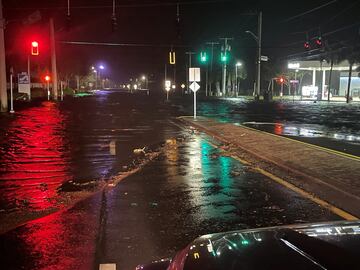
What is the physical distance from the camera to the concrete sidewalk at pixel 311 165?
866 centimetres

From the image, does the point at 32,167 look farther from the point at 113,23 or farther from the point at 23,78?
the point at 23,78

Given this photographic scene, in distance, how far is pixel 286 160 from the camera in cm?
1203

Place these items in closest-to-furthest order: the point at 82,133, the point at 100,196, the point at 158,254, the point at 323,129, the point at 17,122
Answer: the point at 158,254, the point at 100,196, the point at 82,133, the point at 323,129, the point at 17,122

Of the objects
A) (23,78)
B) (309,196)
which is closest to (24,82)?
(23,78)

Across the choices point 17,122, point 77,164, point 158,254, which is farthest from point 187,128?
point 158,254

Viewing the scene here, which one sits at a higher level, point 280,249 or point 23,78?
point 280,249

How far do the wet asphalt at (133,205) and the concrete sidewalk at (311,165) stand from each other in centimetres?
59

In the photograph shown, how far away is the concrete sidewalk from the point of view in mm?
8664

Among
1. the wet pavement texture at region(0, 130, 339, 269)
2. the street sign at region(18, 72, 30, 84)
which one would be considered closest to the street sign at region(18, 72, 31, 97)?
the street sign at region(18, 72, 30, 84)

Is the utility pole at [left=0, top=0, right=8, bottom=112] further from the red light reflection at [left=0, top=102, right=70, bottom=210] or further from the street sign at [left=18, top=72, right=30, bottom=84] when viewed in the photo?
the red light reflection at [left=0, top=102, right=70, bottom=210]

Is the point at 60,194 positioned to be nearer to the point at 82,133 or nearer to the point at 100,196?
the point at 100,196

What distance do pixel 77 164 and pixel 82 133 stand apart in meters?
7.91

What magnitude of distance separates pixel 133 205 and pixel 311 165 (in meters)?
4.80

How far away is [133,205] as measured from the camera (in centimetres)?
802
